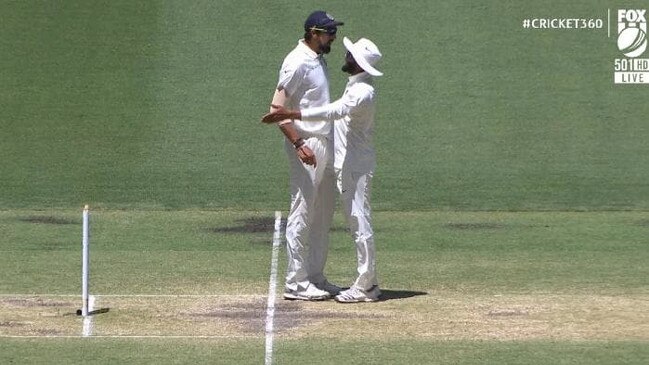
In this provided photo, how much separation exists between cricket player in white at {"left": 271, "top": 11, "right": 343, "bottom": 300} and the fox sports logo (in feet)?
39.2

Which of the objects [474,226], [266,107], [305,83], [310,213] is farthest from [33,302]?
[266,107]

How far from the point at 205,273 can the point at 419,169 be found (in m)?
6.77

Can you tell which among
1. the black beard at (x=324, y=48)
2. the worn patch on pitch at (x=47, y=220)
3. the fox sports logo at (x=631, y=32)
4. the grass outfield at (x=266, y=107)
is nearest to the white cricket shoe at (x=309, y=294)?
the black beard at (x=324, y=48)

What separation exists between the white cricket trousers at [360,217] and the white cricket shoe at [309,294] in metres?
0.37

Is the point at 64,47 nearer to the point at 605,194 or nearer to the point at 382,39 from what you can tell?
the point at 382,39

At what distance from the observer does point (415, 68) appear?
79.1 ft

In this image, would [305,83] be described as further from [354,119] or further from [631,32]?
[631,32]

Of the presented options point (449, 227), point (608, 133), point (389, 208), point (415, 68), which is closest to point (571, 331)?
point (449, 227)

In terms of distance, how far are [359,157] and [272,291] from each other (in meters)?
1.65

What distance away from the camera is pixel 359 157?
44.4ft

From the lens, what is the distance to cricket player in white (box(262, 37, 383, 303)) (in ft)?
43.8

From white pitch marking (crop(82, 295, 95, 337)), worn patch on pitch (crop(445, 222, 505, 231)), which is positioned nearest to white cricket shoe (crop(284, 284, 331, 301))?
white pitch marking (crop(82, 295, 95, 337))

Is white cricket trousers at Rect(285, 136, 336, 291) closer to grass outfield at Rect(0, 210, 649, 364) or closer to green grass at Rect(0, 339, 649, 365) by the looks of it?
grass outfield at Rect(0, 210, 649, 364)
